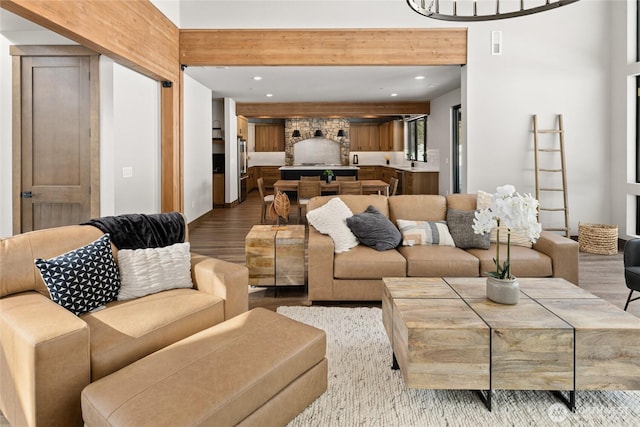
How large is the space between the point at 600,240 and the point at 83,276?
590 cm

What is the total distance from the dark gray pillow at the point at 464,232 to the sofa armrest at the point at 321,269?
1235mm

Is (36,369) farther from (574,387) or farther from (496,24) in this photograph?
(496,24)

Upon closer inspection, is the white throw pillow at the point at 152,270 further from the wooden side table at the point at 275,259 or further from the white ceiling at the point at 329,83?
the white ceiling at the point at 329,83

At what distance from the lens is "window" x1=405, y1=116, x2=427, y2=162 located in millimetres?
11555

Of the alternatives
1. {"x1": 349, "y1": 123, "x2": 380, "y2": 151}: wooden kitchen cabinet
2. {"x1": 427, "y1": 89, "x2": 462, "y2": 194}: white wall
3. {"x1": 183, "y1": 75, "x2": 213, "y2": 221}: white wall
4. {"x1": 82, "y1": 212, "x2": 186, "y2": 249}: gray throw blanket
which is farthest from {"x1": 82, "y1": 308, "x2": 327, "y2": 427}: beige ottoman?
{"x1": 349, "y1": 123, "x2": 380, "y2": 151}: wooden kitchen cabinet

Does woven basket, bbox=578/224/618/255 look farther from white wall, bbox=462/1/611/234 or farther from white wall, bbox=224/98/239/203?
white wall, bbox=224/98/239/203

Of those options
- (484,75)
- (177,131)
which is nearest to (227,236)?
(177,131)

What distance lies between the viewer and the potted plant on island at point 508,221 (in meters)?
2.25

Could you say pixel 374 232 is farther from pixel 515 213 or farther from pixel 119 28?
pixel 119 28

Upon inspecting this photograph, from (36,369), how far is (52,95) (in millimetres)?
3863

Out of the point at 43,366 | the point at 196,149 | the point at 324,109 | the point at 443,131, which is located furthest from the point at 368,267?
the point at 324,109

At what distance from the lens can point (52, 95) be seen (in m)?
4.56

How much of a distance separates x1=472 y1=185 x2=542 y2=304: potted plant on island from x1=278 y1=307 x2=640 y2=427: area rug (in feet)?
1.74

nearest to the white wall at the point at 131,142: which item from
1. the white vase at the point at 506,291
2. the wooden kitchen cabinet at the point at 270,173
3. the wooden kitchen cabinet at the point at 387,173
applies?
the white vase at the point at 506,291
